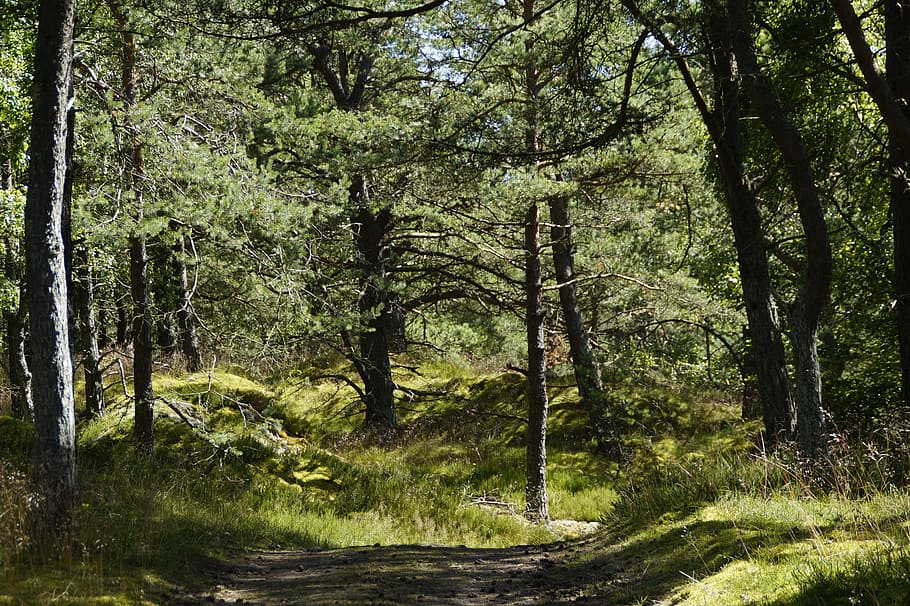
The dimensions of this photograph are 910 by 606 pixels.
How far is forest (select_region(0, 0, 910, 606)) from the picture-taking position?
5.23m

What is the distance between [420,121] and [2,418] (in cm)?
803

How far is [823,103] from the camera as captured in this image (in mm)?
9609

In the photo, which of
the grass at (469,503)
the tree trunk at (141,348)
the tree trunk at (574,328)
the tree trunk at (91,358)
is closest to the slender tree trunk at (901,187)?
the grass at (469,503)

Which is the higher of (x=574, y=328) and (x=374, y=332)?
(x=374, y=332)

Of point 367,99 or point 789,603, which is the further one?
point 367,99

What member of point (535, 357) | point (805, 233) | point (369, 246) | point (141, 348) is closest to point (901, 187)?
point (805, 233)

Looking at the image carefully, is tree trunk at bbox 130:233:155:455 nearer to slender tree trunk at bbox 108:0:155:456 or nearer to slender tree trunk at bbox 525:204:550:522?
slender tree trunk at bbox 108:0:155:456

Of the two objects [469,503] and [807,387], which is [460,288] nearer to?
[469,503]

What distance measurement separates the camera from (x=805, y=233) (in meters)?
6.10

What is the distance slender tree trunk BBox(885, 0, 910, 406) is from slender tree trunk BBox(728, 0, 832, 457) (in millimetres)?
1251

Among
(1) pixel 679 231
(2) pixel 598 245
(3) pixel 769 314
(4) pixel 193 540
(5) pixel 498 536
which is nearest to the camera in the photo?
(4) pixel 193 540

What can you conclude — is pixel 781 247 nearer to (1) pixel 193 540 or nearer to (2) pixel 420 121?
(2) pixel 420 121

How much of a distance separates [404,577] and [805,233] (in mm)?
4581

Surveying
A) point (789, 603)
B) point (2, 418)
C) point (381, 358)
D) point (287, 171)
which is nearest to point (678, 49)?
point (789, 603)
